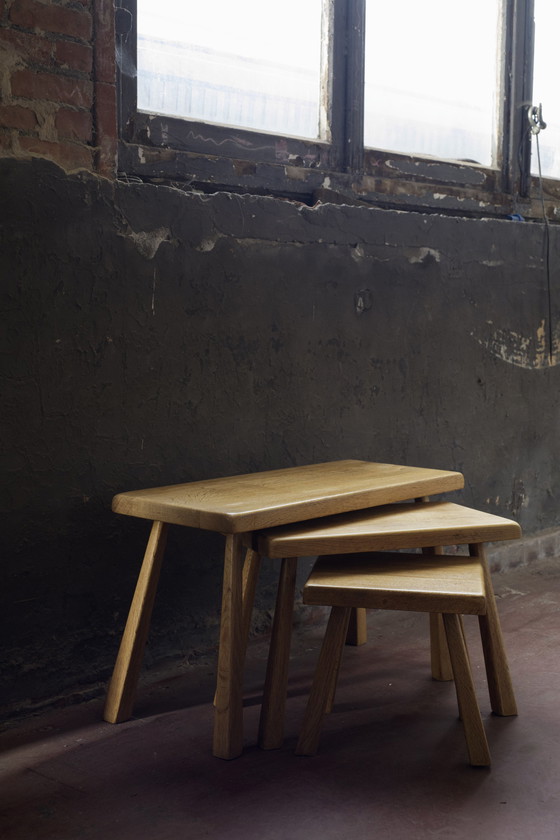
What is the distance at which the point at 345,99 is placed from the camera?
3.44 meters

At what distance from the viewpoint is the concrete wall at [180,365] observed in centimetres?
224

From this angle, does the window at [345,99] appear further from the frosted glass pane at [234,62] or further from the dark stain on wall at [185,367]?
the dark stain on wall at [185,367]

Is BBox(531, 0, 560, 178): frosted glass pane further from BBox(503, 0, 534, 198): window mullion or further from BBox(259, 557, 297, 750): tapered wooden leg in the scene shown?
BBox(259, 557, 297, 750): tapered wooden leg

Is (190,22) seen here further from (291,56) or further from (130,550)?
(130,550)

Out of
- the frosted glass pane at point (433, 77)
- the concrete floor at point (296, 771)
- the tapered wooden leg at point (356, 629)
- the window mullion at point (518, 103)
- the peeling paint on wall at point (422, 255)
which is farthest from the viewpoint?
the window mullion at point (518, 103)

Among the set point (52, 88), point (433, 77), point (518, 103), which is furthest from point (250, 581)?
point (518, 103)

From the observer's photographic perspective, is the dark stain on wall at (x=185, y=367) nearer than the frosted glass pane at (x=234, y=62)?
Yes

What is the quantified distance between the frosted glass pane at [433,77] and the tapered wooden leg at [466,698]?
2.31 meters

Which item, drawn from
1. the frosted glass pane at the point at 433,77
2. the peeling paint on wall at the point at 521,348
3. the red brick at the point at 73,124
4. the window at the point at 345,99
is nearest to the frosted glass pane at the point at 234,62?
the window at the point at 345,99

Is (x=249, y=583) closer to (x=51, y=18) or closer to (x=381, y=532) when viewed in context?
(x=381, y=532)

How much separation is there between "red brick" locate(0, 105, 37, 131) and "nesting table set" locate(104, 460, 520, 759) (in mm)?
981

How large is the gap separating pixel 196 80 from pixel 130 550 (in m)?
1.68

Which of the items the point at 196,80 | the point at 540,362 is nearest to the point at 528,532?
the point at 540,362

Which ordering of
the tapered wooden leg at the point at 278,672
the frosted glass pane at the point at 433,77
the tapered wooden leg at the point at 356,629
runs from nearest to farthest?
the tapered wooden leg at the point at 278,672 < the tapered wooden leg at the point at 356,629 < the frosted glass pane at the point at 433,77
